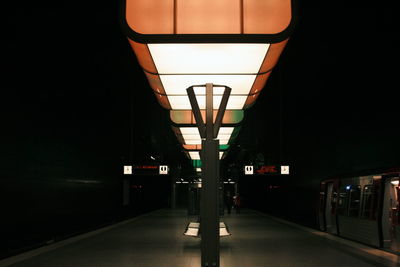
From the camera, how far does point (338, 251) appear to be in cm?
1296

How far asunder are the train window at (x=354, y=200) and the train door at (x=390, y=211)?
1.89 m

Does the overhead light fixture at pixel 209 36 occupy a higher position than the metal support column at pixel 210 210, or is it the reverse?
the overhead light fixture at pixel 209 36

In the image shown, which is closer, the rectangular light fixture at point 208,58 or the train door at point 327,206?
the rectangular light fixture at point 208,58

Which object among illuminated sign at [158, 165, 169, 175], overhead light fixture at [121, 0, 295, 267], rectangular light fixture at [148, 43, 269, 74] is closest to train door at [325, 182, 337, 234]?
rectangular light fixture at [148, 43, 269, 74]

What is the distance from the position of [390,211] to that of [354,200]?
2.49 meters

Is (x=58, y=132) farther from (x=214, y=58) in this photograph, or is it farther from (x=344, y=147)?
(x=344, y=147)

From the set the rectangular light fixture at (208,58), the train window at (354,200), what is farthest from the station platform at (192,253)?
the rectangular light fixture at (208,58)

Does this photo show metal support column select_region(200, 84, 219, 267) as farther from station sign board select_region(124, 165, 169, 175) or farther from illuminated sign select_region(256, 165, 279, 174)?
station sign board select_region(124, 165, 169, 175)

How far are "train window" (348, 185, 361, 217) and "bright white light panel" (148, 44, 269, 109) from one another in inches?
246

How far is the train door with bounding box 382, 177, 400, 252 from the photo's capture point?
1278 cm

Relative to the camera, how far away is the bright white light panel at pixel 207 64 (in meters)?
7.38

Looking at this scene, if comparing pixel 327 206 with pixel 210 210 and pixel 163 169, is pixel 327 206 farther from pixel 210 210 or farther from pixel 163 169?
pixel 163 169

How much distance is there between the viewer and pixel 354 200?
16.1 meters

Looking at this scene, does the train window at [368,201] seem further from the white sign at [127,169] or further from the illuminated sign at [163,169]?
the illuminated sign at [163,169]
